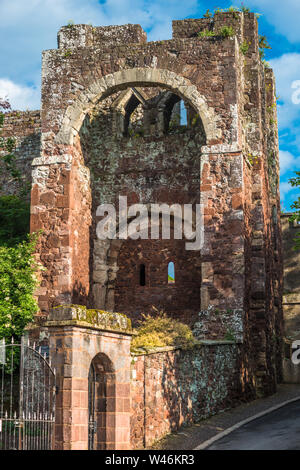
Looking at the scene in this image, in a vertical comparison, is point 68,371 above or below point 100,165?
below

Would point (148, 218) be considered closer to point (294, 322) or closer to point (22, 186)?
point (22, 186)

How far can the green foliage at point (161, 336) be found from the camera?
43.0 feet

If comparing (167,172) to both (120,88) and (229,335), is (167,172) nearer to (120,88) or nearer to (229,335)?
(120,88)

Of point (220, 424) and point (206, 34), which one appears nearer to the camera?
point (220, 424)

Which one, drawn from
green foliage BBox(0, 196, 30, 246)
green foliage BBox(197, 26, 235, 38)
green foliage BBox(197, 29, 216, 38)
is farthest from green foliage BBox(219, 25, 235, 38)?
green foliage BBox(0, 196, 30, 246)

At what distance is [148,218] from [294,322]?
7.28m

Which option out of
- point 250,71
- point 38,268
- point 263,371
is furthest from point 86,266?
point 250,71

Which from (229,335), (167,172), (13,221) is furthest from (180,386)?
(13,221)

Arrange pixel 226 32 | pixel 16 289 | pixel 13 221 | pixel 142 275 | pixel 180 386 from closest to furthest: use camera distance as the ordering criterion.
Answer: pixel 180 386, pixel 16 289, pixel 226 32, pixel 13 221, pixel 142 275

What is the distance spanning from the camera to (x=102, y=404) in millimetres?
10148

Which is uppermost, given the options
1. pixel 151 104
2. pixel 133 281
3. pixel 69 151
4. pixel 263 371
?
pixel 151 104

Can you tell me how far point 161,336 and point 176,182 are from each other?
6103mm

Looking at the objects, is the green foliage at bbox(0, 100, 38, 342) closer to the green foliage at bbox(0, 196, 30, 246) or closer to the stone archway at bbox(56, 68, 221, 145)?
the green foliage at bbox(0, 196, 30, 246)

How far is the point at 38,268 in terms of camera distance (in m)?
16.6
